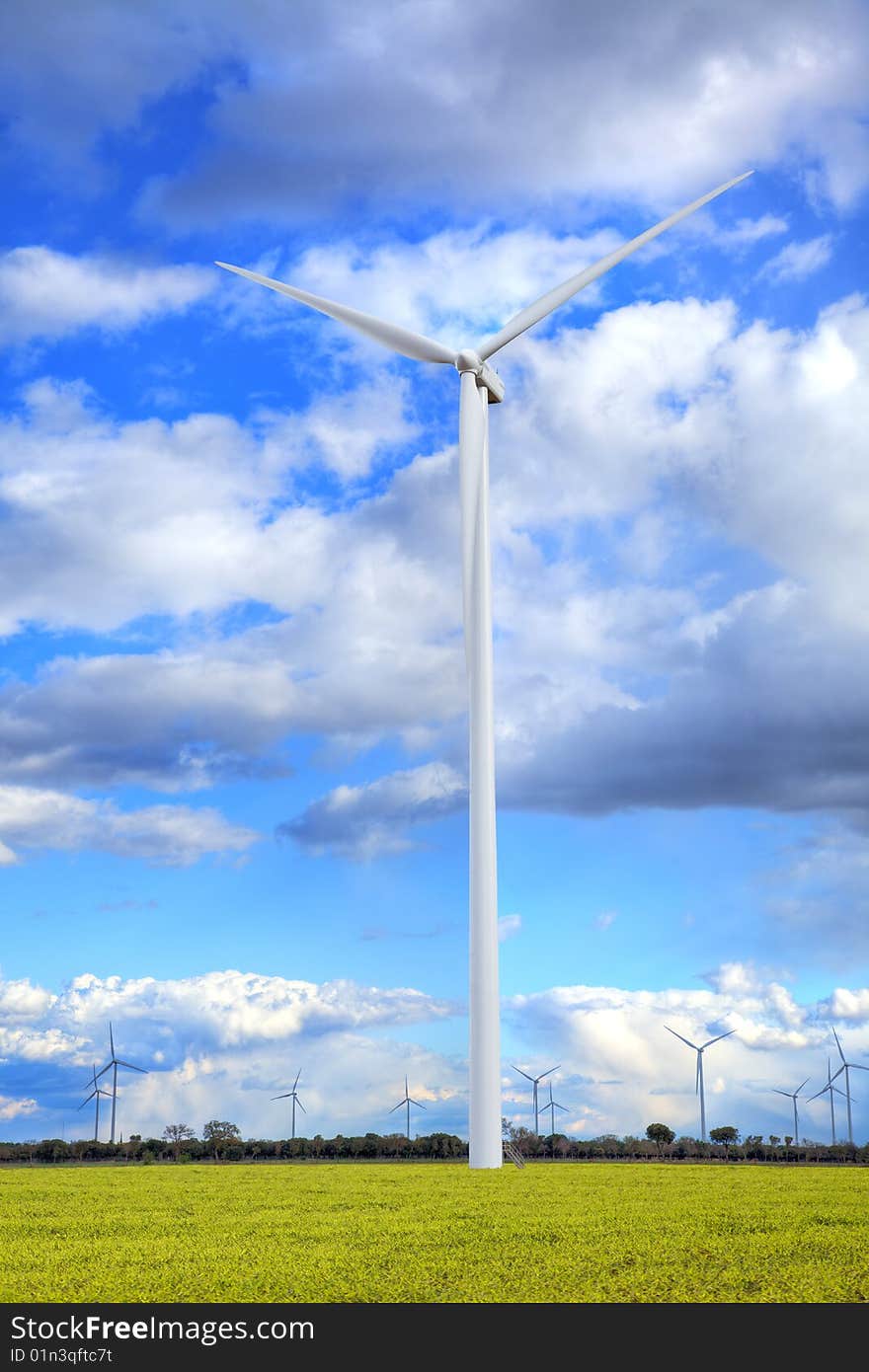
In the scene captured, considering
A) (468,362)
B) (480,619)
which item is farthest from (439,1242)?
(468,362)

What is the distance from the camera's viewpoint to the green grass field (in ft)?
50.3

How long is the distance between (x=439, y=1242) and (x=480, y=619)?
23.1 metres

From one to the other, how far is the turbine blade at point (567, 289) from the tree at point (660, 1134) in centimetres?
3425

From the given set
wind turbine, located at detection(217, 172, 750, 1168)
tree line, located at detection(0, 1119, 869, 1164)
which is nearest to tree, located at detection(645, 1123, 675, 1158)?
tree line, located at detection(0, 1119, 869, 1164)

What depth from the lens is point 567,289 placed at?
147 feet

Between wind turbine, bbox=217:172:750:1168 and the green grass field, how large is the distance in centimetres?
553

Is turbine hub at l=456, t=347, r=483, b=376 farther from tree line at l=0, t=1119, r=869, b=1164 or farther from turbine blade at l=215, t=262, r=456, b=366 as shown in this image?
tree line at l=0, t=1119, r=869, b=1164

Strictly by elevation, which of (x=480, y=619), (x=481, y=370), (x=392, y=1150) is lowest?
(x=392, y=1150)

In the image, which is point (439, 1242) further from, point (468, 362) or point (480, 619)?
point (468, 362)

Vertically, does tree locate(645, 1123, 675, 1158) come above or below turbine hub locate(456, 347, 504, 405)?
below
